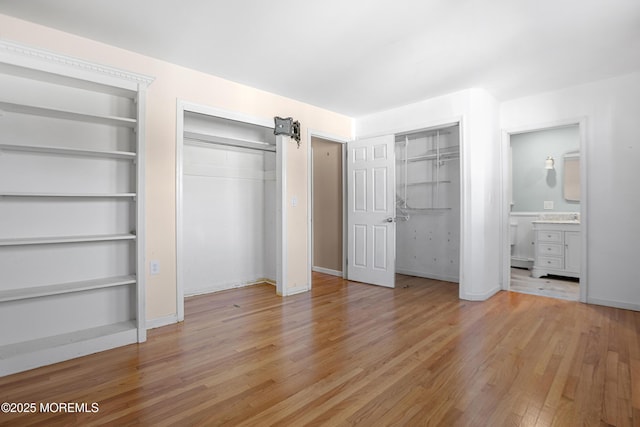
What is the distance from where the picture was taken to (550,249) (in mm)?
4938

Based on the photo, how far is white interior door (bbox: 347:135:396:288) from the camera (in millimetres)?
4348

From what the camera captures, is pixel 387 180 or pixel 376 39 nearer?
pixel 376 39

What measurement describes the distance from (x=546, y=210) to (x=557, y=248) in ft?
3.25

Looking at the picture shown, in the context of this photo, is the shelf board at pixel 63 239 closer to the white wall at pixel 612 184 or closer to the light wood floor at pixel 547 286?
the light wood floor at pixel 547 286

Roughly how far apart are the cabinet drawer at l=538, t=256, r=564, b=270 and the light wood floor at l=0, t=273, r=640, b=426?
1.62 m

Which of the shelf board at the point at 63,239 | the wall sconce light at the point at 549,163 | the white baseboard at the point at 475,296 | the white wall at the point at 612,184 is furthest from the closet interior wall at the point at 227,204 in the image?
the wall sconce light at the point at 549,163

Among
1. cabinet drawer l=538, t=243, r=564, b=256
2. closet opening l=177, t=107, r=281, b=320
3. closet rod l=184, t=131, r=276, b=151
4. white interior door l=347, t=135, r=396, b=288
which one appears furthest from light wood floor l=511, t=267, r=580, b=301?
closet rod l=184, t=131, r=276, b=151

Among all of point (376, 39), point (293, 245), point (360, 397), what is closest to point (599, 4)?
point (376, 39)

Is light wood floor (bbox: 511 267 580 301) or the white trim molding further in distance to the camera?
light wood floor (bbox: 511 267 580 301)

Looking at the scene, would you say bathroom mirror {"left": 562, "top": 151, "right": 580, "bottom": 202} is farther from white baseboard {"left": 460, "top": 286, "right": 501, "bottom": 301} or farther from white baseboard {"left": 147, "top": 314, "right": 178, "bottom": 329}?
white baseboard {"left": 147, "top": 314, "right": 178, "bottom": 329}

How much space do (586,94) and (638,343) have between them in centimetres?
271

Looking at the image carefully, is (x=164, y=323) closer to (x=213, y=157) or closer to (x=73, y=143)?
(x=73, y=143)

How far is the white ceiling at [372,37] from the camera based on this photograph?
7.22 ft

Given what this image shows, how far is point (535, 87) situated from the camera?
3.71m
